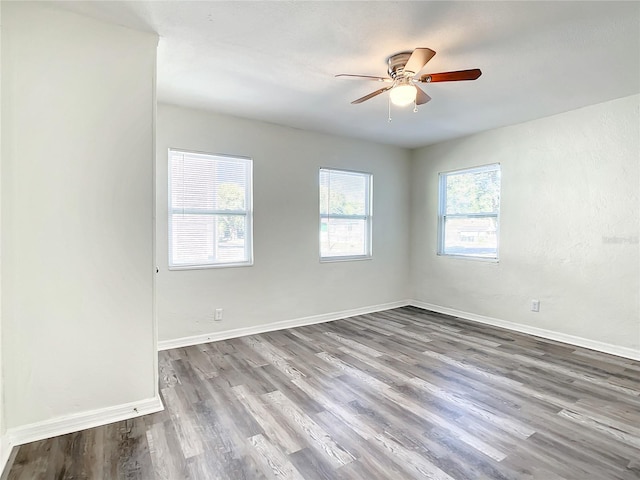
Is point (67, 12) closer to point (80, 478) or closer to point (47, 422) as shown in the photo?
point (47, 422)

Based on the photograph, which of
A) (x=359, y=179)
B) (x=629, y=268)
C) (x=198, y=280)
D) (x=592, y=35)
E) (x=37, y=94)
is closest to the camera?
(x=37, y=94)

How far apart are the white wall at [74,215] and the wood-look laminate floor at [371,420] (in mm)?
375

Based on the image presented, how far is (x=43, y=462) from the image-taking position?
187 centimetres

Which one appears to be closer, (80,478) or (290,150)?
(80,478)

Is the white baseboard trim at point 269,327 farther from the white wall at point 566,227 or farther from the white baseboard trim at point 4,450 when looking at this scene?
the white baseboard trim at point 4,450

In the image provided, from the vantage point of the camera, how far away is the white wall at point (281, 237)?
371 cm

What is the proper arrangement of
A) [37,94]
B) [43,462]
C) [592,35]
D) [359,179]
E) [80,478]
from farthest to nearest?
[359,179]
[592,35]
[37,94]
[43,462]
[80,478]

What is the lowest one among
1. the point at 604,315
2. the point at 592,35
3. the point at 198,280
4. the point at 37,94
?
the point at 604,315

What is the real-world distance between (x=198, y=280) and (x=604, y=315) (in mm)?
4336

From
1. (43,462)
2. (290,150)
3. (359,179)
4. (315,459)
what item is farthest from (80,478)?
(359,179)

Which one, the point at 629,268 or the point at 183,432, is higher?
the point at 629,268

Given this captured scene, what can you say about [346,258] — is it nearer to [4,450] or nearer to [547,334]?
[547,334]

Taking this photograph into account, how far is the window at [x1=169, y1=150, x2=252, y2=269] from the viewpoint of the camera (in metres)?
3.72

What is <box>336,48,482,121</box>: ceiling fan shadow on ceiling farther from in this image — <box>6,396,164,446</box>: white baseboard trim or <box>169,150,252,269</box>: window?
<box>6,396,164,446</box>: white baseboard trim
